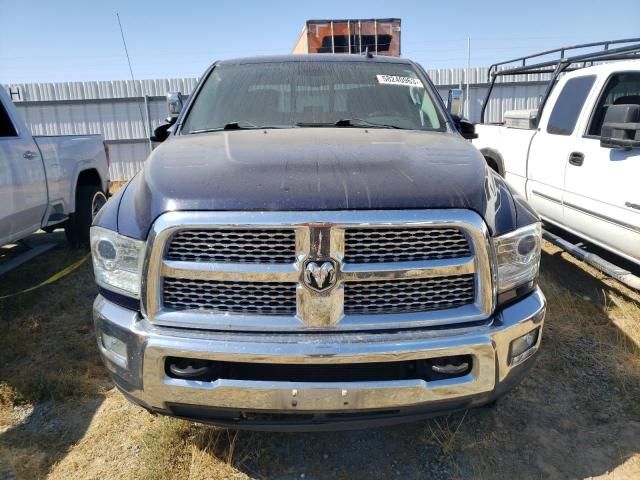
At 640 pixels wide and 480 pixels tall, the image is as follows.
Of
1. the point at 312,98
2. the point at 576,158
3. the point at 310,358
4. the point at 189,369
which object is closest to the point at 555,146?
the point at 576,158

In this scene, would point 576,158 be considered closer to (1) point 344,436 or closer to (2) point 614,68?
(2) point 614,68

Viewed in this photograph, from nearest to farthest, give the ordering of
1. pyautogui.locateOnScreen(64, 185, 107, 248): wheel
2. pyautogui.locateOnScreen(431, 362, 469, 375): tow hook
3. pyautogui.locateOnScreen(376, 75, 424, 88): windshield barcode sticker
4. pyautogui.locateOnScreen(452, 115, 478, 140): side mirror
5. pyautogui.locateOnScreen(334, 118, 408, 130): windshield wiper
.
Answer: pyautogui.locateOnScreen(431, 362, 469, 375): tow hook < pyautogui.locateOnScreen(334, 118, 408, 130): windshield wiper < pyautogui.locateOnScreen(452, 115, 478, 140): side mirror < pyautogui.locateOnScreen(376, 75, 424, 88): windshield barcode sticker < pyautogui.locateOnScreen(64, 185, 107, 248): wheel

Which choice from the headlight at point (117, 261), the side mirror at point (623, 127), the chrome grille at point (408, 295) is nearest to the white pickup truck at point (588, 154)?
A: the side mirror at point (623, 127)

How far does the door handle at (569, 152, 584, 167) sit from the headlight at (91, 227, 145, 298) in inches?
161

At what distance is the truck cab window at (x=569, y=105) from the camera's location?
469 centimetres

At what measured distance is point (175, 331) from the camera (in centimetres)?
189

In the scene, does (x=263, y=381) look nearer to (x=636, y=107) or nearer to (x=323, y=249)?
(x=323, y=249)

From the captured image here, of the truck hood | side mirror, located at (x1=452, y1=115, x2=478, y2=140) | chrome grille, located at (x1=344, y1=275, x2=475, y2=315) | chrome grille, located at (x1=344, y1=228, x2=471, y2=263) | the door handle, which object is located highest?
side mirror, located at (x1=452, y1=115, x2=478, y2=140)

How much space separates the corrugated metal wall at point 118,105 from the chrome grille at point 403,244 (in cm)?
1271

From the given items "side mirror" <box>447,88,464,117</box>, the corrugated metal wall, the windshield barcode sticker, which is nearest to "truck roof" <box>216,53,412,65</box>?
the windshield barcode sticker

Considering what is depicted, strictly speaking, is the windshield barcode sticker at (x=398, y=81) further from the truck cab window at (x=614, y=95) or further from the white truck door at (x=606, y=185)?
the truck cab window at (x=614, y=95)

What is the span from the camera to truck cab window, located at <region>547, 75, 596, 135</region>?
4.69 meters

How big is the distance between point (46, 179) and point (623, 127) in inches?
208

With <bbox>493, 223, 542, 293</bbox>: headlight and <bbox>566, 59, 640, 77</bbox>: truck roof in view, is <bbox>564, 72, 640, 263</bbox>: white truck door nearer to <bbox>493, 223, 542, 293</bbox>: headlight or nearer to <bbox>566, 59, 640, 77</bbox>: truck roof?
<bbox>566, 59, 640, 77</bbox>: truck roof
